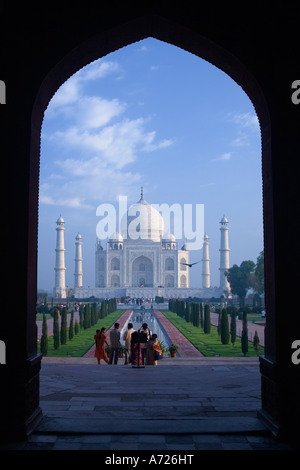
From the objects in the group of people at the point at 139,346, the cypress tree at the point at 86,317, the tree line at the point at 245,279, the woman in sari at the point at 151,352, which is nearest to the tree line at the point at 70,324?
the cypress tree at the point at 86,317

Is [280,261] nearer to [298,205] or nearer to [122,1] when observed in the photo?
[298,205]

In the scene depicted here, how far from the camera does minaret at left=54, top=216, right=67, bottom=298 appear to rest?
42.5 metres

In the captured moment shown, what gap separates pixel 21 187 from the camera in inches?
120

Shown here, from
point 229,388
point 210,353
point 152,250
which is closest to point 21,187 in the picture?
point 229,388

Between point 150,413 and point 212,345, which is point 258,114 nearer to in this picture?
point 150,413

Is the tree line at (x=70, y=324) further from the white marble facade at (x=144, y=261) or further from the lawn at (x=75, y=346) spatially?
the white marble facade at (x=144, y=261)

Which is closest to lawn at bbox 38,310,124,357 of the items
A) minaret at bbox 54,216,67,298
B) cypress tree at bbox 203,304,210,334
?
cypress tree at bbox 203,304,210,334

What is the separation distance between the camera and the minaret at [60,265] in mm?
42531

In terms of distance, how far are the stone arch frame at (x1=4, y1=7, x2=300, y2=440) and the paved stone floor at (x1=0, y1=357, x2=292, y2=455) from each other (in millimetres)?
327

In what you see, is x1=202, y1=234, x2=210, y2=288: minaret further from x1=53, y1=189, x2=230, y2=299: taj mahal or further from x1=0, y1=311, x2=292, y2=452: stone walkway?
x1=0, y1=311, x2=292, y2=452: stone walkway

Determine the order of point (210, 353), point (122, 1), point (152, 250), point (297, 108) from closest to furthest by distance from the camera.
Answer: point (297, 108) < point (122, 1) < point (210, 353) < point (152, 250)

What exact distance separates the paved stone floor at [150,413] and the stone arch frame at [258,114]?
327mm
